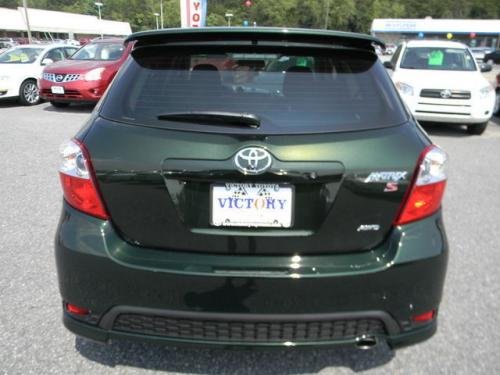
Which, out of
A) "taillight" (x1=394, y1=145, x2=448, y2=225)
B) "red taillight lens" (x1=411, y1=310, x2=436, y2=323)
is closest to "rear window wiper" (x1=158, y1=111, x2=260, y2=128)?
"taillight" (x1=394, y1=145, x2=448, y2=225)

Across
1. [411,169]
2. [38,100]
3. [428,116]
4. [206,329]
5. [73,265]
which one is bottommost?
[38,100]

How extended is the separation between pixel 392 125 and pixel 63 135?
7830 millimetres

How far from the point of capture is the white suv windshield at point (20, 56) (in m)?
12.6

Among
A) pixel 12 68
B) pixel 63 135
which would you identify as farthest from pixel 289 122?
pixel 12 68

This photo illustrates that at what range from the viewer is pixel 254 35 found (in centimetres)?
223

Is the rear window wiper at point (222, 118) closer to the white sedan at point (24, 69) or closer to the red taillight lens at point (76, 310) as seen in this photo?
the red taillight lens at point (76, 310)

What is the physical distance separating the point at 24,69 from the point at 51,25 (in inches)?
3148

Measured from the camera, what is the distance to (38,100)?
1302cm

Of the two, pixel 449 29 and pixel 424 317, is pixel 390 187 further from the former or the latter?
pixel 449 29

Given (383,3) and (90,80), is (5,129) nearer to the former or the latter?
(90,80)

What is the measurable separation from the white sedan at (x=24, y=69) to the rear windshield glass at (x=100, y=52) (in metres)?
0.85

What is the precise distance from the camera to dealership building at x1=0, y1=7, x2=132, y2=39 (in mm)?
76875

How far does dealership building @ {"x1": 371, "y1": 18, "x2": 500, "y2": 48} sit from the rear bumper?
8452 cm

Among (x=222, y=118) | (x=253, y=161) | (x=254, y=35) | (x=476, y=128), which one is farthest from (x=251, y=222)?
(x=476, y=128)
